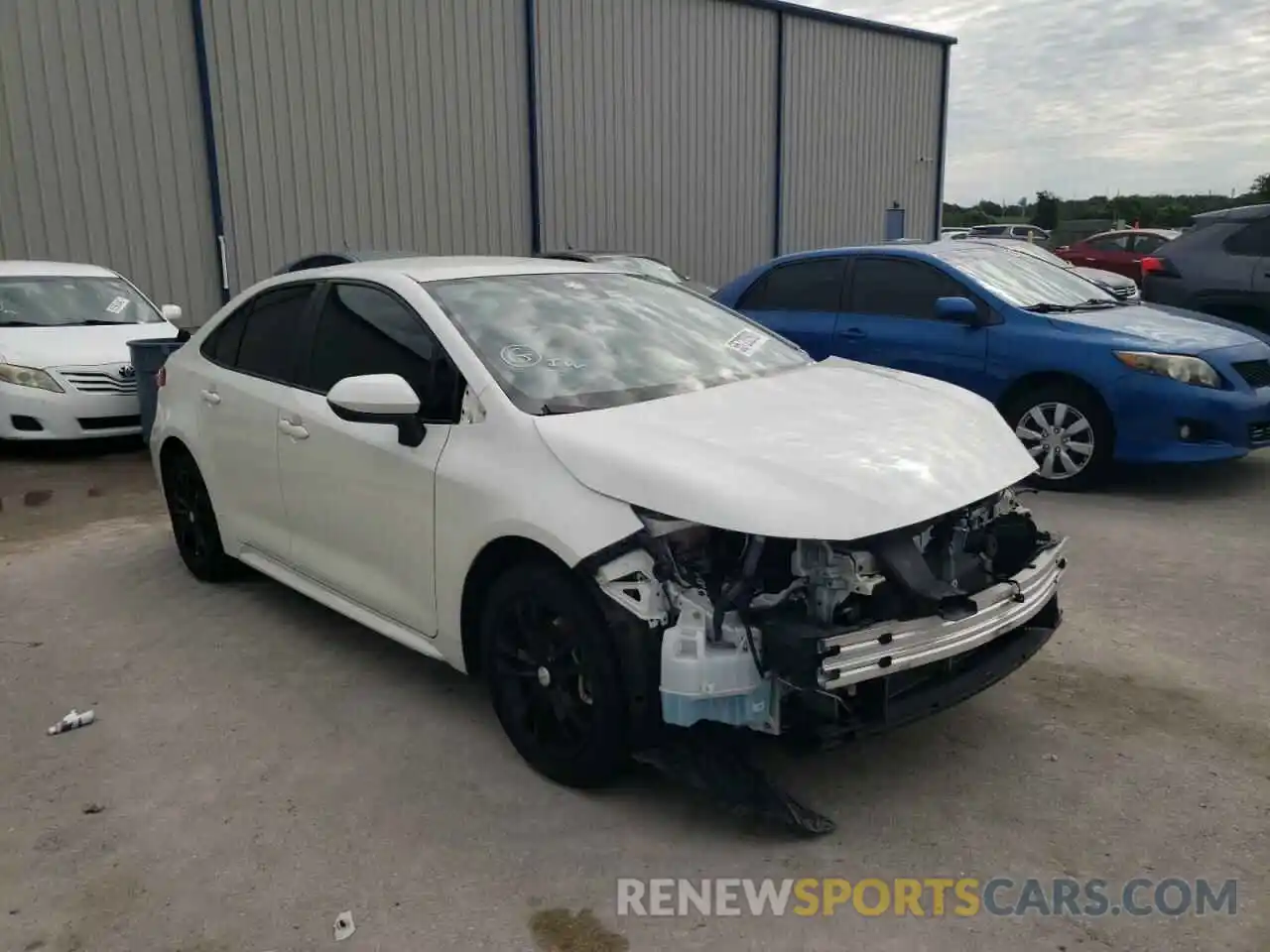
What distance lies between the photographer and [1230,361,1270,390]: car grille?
6.48 meters

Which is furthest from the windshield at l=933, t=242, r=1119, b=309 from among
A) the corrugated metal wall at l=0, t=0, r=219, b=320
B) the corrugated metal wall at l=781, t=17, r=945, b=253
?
the corrugated metal wall at l=781, t=17, r=945, b=253

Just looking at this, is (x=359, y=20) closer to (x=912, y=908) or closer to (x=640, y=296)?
(x=640, y=296)

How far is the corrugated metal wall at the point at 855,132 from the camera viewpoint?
61.5 ft

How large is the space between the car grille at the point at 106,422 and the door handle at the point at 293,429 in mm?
4900

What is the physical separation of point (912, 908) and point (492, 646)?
1.44 m

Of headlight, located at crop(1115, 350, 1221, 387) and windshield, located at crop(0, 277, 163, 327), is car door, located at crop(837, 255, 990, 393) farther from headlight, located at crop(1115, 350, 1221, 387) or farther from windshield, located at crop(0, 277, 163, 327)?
windshield, located at crop(0, 277, 163, 327)

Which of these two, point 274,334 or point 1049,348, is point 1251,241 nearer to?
point 1049,348

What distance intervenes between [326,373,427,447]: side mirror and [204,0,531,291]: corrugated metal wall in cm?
1070

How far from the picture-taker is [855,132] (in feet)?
65.3

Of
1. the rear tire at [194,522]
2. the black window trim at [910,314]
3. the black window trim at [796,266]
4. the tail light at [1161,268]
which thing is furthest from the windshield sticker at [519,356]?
the tail light at [1161,268]

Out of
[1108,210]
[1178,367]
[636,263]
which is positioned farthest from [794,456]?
[1108,210]

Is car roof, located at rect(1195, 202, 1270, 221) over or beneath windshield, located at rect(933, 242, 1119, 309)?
over

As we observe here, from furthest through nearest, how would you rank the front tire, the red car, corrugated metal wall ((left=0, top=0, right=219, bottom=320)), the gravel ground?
the red car → corrugated metal wall ((left=0, top=0, right=219, bottom=320)) → the front tire → the gravel ground

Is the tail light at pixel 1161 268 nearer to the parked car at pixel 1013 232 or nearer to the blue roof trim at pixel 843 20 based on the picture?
the blue roof trim at pixel 843 20
